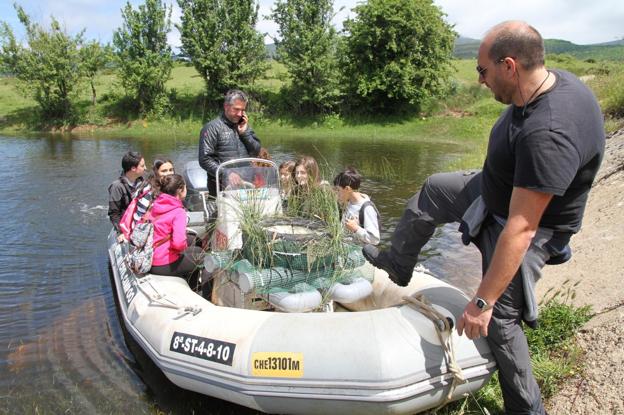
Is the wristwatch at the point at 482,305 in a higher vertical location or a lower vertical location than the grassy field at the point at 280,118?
higher

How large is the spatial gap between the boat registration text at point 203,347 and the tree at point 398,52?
2243 centimetres

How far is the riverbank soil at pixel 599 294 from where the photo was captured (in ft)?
9.43

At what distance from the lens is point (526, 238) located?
2.03 m

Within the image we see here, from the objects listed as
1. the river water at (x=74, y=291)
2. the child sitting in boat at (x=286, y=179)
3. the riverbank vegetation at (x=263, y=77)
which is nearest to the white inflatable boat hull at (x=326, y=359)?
the river water at (x=74, y=291)

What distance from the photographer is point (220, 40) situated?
85.6ft

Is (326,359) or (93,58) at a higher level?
(93,58)

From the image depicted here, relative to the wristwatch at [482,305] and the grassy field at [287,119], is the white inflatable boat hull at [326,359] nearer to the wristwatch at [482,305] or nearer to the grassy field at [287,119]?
the wristwatch at [482,305]

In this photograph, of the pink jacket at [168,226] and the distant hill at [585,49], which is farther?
the distant hill at [585,49]

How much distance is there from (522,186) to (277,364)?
1.73 meters

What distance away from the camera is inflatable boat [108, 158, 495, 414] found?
9.11 ft

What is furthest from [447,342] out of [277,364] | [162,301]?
[162,301]

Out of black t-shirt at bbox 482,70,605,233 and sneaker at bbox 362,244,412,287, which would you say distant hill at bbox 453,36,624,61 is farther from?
sneaker at bbox 362,244,412,287

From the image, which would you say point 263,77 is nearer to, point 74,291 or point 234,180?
point 74,291

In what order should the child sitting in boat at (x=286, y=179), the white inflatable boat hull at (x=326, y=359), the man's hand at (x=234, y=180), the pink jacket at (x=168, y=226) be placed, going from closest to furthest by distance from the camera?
the white inflatable boat hull at (x=326, y=359) < the pink jacket at (x=168, y=226) < the man's hand at (x=234, y=180) < the child sitting in boat at (x=286, y=179)
